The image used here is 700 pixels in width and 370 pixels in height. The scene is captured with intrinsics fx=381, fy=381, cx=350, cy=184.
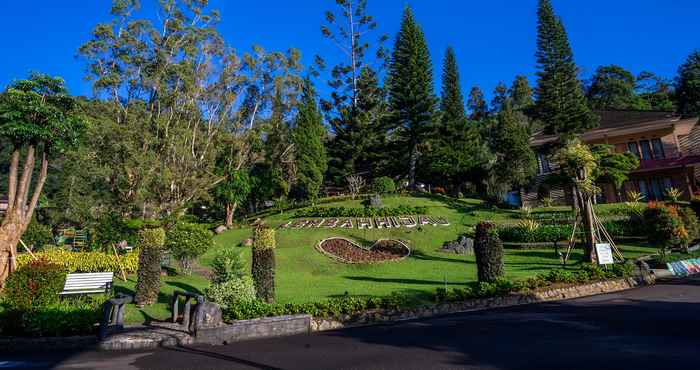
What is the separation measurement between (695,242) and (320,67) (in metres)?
39.7

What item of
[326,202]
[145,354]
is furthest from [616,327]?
[326,202]

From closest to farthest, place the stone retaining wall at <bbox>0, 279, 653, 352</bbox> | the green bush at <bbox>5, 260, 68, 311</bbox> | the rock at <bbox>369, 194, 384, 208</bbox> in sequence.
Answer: the stone retaining wall at <bbox>0, 279, 653, 352</bbox> → the green bush at <bbox>5, 260, 68, 311</bbox> → the rock at <bbox>369, 194, 384, 208</bbox>

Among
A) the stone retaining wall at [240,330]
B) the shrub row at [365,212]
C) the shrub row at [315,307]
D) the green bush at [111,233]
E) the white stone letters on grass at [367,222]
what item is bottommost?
the stone retaining wall at [240,330]

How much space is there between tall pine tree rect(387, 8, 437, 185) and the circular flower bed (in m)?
20.8

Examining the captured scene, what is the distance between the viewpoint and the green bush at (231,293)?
9562 millimetres

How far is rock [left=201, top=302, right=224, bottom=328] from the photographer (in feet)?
27.6

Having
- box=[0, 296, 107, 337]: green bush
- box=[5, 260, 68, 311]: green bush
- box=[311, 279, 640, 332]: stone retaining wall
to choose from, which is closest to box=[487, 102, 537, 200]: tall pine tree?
box=[311, 279, 640, 332]: stone retaining wall

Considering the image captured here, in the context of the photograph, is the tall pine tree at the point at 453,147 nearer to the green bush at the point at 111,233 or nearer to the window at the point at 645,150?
the window at the point at 645,150

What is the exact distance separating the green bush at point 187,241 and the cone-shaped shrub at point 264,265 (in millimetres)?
5182

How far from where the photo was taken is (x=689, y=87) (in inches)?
1677

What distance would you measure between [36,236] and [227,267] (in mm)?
17824

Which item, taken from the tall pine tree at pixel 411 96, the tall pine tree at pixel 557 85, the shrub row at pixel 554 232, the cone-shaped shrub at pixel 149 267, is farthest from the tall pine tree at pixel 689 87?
the cone-shaped shrub at pixel 149 267

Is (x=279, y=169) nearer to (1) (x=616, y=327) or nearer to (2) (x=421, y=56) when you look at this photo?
(2) (x=421, y=56)

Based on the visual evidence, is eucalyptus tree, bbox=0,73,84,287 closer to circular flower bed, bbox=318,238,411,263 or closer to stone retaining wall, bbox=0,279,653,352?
stone retaining wall, bbox=0,279,653,352
